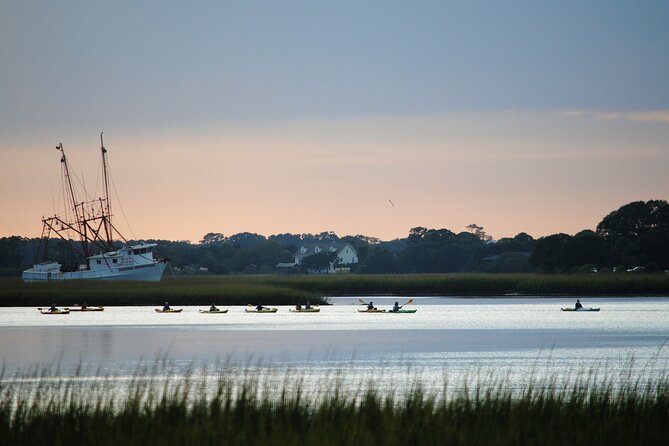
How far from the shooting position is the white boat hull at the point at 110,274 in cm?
12456

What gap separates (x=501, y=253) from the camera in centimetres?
16788

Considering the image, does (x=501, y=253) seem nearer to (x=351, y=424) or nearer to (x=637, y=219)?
(x=637, y=219)

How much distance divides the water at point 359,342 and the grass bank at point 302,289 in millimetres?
Answer: 6486

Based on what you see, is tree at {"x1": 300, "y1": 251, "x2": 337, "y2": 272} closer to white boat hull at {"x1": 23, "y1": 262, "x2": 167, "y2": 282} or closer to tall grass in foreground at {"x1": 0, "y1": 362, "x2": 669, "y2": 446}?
white boat hull at {"x1": 23, "y1": 262, "x2": 167, "y2": 282}

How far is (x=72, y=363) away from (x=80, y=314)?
39.0 metres

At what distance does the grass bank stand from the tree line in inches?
840

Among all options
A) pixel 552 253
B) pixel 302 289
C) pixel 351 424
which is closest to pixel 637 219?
pixel 552 253

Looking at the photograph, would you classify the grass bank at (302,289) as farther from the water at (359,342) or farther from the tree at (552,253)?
the tree at (552,253)

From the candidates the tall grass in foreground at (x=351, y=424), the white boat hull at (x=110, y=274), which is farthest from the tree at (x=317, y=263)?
the tall grass in foreground at (x=351, y=424)

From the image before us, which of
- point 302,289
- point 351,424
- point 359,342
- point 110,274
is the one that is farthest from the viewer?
point 110,274

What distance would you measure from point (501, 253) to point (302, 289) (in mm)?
75801

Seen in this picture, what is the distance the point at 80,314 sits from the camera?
240ft

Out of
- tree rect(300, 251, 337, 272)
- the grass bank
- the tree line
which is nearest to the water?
the grass bank

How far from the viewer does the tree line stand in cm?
12038
